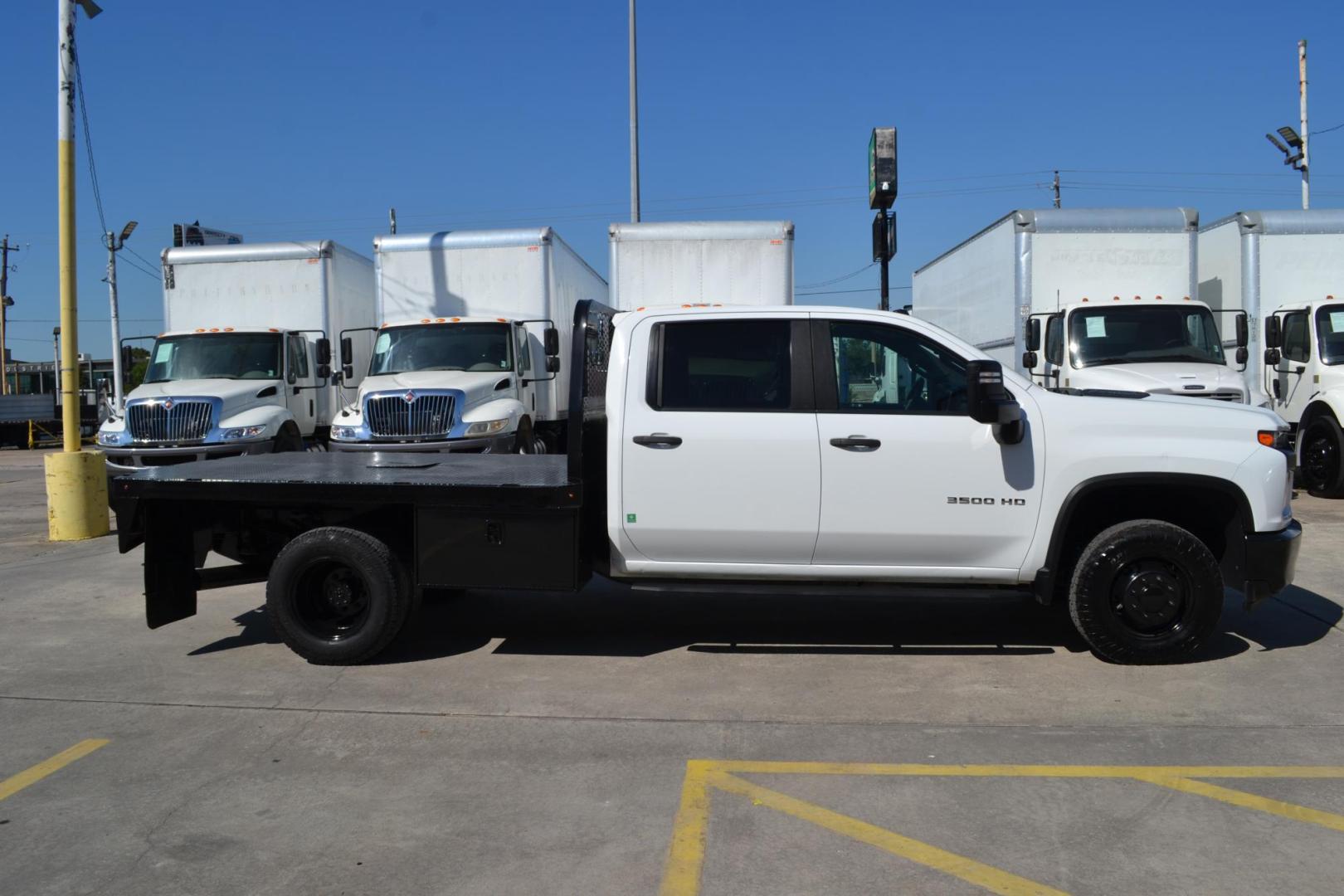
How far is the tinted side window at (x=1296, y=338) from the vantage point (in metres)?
13.0

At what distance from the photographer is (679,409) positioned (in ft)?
19.3

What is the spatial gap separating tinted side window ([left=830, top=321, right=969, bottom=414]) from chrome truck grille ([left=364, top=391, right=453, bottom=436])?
702 cm

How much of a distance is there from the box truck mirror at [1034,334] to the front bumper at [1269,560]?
740 centimetres

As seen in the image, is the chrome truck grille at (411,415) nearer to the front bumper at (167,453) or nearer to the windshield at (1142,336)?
the front bumper at (167,453)

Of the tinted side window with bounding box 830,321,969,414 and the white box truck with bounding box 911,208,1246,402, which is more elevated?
the white box truck with bounding box 911,208,1246,402

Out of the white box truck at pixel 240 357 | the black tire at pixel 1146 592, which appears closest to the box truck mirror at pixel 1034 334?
the black tire at pixel 1146 592

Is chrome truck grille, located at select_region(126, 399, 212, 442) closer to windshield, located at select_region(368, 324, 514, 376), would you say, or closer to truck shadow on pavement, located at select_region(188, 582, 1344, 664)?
windshield, located at select_region(368, 324, 514, 376)

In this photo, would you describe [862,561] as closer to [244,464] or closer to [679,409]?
[679,409]

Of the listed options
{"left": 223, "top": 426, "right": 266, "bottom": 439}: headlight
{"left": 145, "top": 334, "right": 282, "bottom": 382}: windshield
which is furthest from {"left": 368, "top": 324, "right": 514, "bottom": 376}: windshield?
{"left": 145, "top": 334, "right": 282, "bottom": 382}: windshield

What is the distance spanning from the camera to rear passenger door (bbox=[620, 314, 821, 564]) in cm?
580

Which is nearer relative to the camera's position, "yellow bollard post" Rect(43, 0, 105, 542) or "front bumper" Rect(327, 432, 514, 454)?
"yellow bollard post" Rect(43, 0, 105, 542)

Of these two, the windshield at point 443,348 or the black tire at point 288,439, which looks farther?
the black tire at point 288,439

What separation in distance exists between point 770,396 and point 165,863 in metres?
3.60

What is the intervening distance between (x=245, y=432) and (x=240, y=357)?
1.81m
